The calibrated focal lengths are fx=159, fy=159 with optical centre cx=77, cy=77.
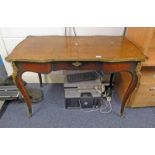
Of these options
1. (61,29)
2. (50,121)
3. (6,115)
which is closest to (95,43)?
(61,29)

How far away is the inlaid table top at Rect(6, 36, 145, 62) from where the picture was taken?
1068mm

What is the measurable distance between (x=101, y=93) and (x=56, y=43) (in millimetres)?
639

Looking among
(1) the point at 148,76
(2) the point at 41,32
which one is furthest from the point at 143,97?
(2) the point at 41,32

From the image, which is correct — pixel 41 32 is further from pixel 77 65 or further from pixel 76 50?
pixel 77 65

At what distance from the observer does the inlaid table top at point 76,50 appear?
1.07 meters

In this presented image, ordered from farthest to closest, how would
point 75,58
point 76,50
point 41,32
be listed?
point 41,32, point 76,50, point 75,58

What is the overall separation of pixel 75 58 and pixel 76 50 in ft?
0.45

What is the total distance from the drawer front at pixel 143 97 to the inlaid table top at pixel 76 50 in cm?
37

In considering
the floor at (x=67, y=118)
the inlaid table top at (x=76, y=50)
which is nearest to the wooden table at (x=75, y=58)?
the inlaid table top at (x=76, y=50)

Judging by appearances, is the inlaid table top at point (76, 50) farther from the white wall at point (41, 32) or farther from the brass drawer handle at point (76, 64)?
the white wall at point (41, 32)

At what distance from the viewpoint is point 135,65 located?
44.8 inches

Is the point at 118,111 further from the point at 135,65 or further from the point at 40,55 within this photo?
the point at 40,55

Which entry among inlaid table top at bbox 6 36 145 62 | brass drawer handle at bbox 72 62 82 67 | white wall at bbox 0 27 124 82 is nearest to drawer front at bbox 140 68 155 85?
inlaid table top at bbox 6 36 145 62

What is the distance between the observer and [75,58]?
1.06 meters
